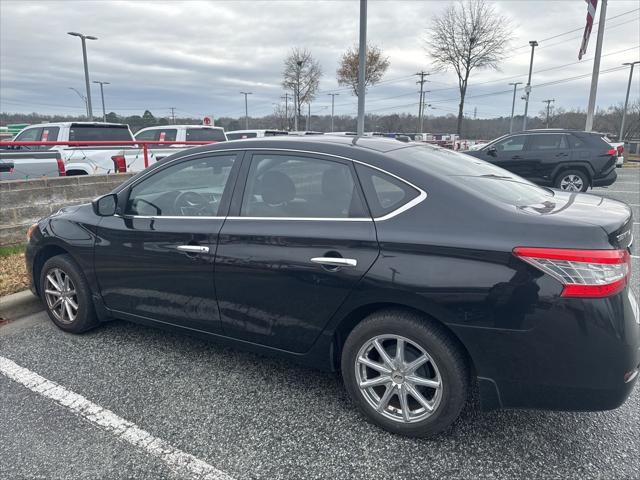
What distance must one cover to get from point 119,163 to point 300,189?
288 inches

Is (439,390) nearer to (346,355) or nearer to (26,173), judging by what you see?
(346,355)

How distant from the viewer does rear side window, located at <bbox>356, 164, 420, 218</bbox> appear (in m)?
2.44

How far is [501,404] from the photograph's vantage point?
2.27 m

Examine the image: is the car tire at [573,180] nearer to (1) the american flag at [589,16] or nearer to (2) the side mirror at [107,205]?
(1) the american flag at [589,16]

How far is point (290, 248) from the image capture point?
103 inches

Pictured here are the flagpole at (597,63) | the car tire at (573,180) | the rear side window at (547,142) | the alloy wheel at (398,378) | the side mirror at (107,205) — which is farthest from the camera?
the flagpole at (597,63)

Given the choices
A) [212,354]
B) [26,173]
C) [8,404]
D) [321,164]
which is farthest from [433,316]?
[26,173]

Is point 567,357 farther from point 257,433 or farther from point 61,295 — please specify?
point 61,295

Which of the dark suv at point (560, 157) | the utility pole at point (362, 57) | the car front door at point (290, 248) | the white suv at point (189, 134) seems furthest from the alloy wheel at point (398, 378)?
the white suv at point (189, 134)

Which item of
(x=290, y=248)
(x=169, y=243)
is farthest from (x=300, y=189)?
(x=169, y=243)

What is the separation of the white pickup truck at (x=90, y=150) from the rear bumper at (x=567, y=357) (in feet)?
24.8

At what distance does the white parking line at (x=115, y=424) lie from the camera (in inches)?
89.5

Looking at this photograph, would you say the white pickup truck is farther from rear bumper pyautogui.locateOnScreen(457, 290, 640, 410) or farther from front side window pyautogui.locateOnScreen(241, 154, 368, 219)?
rear bumper pyautogui.locateOnScreen(457, 290, 640, 410)

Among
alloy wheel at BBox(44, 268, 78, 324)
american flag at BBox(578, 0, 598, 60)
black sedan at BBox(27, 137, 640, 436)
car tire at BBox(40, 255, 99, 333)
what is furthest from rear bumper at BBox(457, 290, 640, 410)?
american flag at BBox(578, 0, 598, 60)
